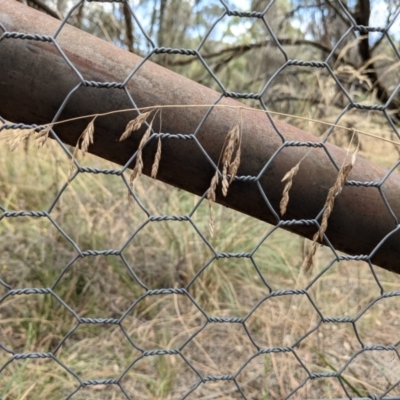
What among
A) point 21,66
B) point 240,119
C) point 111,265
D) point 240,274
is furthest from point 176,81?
point 240,274

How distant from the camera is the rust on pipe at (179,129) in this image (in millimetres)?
664

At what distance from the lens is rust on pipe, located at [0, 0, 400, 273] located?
26.1 inches

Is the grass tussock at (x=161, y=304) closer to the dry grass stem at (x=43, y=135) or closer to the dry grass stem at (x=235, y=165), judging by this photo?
the dry grass stem at (x=235, y=165)

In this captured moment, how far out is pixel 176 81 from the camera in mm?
731

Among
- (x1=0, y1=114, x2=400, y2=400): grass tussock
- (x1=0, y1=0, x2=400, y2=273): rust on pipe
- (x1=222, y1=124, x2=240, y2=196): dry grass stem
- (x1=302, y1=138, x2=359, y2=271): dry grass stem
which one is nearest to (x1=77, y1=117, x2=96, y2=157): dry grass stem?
(x1=0, y1=0, x2=400, y2=273): rust on pipe

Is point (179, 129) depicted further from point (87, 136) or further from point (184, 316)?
point (184, 316)

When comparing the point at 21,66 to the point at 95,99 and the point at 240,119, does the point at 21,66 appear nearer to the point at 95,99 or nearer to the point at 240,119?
the point at 95,99

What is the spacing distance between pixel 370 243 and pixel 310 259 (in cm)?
12

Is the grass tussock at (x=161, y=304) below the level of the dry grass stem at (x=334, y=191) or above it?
below

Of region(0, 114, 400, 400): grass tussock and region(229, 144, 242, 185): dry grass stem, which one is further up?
region(229, 144, 242, 185): dry grass stem

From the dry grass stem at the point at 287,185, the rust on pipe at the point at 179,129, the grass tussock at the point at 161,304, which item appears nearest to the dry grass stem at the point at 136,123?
the rust on pipe at the point at 179,129

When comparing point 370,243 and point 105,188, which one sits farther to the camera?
point 105,188

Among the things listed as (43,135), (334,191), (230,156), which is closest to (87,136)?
(43,135)

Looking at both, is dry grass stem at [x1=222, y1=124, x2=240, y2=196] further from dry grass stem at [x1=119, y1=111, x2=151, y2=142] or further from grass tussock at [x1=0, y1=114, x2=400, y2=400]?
grass tussock at [x1=0, y1=114, x2=400, y2=400]
